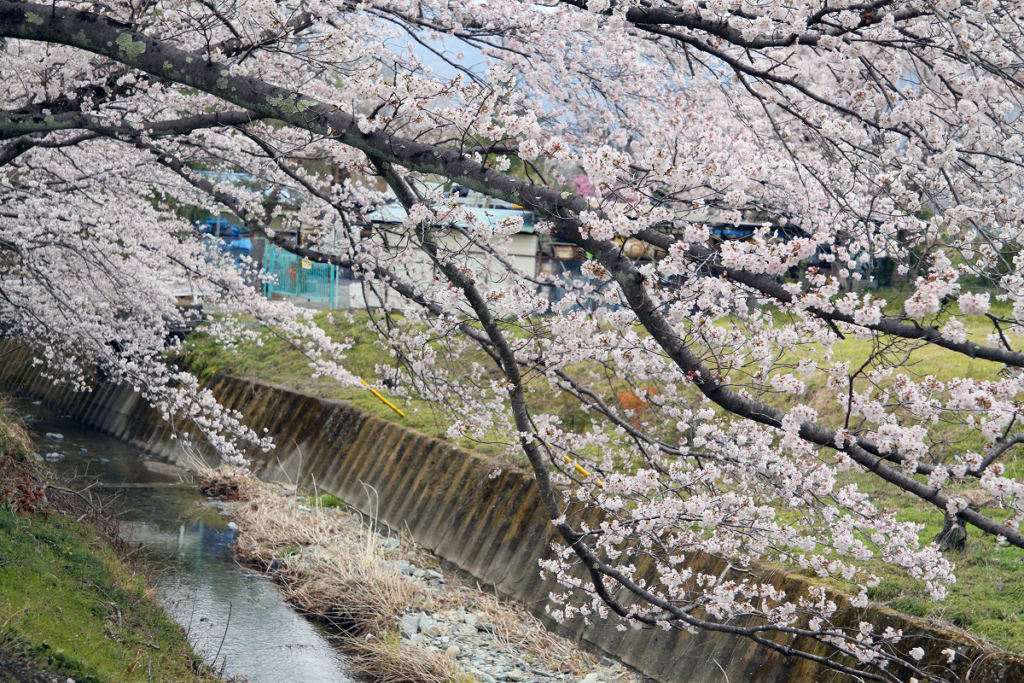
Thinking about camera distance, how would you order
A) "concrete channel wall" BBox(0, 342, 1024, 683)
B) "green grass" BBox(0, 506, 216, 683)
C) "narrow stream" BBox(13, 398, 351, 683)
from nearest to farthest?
1. "green grass" BBox(0, 506, 216, 683)
2. "concrete channel wall" BBox(0, 342, 1024, 683)
3. "narrow stream" BBox(13, 398, 351, 683)

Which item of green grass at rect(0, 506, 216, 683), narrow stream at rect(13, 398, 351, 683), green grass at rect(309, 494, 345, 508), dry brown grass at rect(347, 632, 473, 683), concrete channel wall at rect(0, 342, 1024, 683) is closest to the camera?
green grass at rect(0, 506, 216, 683)

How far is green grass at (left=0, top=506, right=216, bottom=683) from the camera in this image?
5969 millimetres

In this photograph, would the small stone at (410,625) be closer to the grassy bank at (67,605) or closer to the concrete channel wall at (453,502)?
the concrete channel wall at (453,502)

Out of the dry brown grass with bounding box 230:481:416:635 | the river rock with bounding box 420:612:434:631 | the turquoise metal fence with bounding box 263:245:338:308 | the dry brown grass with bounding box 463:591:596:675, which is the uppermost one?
the turquoise metal fence with bounding box 263:245:338:308

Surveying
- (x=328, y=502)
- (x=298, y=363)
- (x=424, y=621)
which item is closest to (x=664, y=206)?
(x=424, y=621)

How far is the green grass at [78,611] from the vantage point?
5969 millimetres

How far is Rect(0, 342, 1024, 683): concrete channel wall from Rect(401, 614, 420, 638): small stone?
1396 millimetres

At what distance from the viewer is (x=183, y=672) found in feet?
24.3

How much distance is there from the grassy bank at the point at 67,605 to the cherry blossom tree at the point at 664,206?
2.49m

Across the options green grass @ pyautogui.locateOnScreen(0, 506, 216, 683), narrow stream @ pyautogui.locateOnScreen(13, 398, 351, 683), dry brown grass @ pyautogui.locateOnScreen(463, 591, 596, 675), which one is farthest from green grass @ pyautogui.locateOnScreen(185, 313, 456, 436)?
green grass @ pyautogui.locateOnScreen(0, 506, 216, 683)

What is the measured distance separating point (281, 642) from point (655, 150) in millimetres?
8002

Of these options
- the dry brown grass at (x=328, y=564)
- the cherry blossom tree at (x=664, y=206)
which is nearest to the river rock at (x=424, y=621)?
the dry brown grass at (x=328, y=564)

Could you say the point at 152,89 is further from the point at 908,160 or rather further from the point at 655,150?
the point at 908,160

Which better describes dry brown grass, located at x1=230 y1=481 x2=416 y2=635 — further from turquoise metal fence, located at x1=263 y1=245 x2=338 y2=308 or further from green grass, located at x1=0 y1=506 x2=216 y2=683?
turquoise metal fence, located at x1=263 y1=245 x2=338 y2=308
